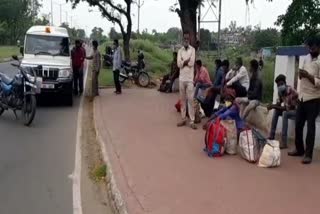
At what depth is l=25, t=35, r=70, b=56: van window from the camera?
1694cm

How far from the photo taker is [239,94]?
1164 cm

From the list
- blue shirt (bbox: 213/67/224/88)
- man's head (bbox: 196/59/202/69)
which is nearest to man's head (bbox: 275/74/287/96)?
blue shirt (bbox: 213/67/224/88)

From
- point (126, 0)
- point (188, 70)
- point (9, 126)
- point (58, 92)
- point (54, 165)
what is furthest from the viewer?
point (126, 0)

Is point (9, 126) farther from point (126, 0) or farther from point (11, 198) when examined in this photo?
point (126, 0)

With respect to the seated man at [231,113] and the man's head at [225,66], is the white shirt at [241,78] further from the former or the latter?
the seated man at [231,113]

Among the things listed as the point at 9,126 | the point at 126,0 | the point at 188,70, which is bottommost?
the point at 9,126

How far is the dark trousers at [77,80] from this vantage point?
18.5 m

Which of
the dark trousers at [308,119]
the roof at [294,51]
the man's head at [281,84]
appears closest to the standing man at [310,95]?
the dark trousers at [308,119]

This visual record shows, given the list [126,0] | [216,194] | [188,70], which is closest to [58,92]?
[188,70]

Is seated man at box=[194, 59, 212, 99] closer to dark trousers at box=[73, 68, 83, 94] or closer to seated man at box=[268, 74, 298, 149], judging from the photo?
seated man at box=[268, 74, 298, 149]

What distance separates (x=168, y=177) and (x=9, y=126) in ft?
20.1

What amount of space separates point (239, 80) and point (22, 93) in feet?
17.1

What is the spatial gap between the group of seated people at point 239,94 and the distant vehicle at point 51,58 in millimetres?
4273

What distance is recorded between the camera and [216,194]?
6629 millimetres
